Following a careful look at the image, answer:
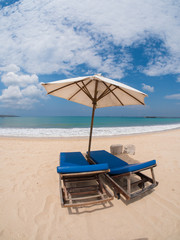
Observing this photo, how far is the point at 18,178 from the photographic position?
3807 mm

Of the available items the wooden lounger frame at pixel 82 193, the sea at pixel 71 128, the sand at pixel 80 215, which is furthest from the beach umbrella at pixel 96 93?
the sea at pixel 71 128

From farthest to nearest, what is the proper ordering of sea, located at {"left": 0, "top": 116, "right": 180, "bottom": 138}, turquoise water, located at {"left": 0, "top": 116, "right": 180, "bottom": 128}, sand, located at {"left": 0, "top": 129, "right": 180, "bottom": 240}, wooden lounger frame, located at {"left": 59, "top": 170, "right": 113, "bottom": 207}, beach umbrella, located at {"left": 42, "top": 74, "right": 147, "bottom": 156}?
turquoise water, located at {"left": 0, "top": 116, "right": 180, "bottom": 128} → sea, located at {"left": 0, "top": 116, "right": 180, "bottom": 138} → beach umbrella, located at {"left": 42, "top": 74, "right": 147, "bottom": 156} → wooden lounger frame, located at {"left": 59, "top": 170, "right": 113, "bottom": 207} → sand, located at {"left": 0, "top": 129, "right": 180, "bottom": 240}

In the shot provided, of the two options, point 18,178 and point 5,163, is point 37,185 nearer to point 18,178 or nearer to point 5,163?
point 18,178

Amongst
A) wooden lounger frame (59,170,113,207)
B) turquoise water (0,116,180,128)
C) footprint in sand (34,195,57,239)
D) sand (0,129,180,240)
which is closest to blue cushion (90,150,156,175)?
wooden lounger frame (59,170,113,207)

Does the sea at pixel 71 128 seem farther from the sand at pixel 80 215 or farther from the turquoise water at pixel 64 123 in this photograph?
the sand at pixel 80 215

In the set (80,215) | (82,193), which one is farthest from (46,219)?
(82,193)

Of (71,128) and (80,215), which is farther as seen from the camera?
(71,128)

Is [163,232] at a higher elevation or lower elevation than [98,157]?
lower

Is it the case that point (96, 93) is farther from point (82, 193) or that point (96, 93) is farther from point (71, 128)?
point (71, 128)

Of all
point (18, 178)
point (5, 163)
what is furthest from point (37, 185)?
point (5, 163)

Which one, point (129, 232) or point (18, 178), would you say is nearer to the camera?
point (129, 232)

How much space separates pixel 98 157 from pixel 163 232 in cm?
236

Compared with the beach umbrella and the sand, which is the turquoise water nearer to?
the beach umbrella

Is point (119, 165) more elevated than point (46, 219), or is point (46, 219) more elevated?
point (119, 165)
